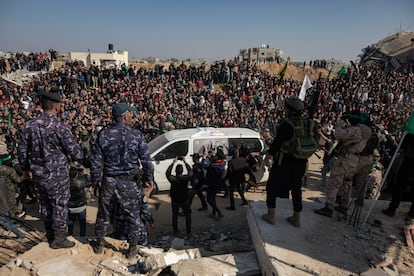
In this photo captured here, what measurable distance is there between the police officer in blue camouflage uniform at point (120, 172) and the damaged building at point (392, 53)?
29.8 metres

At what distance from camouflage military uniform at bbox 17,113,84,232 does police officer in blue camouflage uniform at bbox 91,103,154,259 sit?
354 millimetres

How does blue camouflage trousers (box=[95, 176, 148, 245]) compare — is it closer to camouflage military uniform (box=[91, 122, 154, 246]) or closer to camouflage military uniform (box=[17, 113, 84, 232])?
camouflage military uniform (box=[91, 122, 154, 246])

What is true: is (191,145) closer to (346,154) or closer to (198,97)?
(346,154)

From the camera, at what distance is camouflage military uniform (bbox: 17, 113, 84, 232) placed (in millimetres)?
3453

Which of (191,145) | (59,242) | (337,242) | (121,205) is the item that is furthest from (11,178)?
(337,242)

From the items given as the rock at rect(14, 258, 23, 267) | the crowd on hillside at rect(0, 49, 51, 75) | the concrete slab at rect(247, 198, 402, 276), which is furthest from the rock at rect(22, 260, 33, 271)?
the crowd on hillside at rect(0, 49, 51, 75)

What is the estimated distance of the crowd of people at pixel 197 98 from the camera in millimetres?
13617

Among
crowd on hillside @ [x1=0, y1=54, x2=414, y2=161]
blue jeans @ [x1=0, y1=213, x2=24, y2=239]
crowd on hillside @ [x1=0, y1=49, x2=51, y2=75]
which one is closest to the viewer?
blue jeans @ [x1=0, y1=213, x2=24, y2=239]

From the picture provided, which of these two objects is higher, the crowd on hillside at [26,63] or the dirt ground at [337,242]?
the crowd on hillside at [26,63]

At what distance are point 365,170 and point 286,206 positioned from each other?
121 centimetres

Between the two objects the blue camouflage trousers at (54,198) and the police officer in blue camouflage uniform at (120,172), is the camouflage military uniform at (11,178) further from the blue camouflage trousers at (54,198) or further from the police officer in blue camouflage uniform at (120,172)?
the police officer in blue camouflage uniform at (120,172)

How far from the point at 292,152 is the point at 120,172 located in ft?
6.74

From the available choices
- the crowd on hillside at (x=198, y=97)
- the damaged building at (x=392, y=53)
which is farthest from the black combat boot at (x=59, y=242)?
the damaged building at (x=392, y=53)

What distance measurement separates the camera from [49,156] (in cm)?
351
